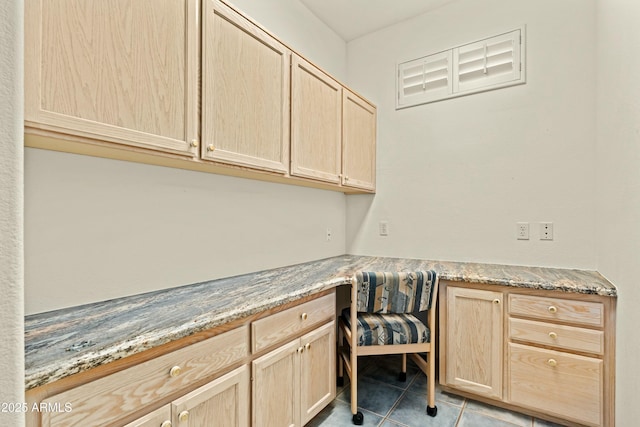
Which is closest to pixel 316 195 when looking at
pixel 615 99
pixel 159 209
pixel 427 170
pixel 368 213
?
pixel 368 213

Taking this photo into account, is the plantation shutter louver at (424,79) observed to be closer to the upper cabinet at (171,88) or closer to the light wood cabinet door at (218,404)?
the upper cabinet at (171,88)

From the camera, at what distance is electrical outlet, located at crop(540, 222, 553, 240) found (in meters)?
2.11

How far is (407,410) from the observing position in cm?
186

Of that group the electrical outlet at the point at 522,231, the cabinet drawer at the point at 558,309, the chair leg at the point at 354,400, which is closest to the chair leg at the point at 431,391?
the chair leg at the point at 354,400

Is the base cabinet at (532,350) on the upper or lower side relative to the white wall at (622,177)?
lower

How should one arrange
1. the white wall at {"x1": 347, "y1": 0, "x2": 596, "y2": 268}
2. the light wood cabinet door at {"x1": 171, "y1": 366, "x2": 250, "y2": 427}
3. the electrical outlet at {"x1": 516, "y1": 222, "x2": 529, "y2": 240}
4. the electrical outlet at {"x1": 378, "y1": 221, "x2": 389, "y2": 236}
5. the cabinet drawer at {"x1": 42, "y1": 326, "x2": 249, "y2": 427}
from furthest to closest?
the electrical outlet at {"x1": 378, "y1": 221, "x2": 389, "y2": 236}, the electrical outlet at {"x1": 516, "y1": 222, "x2": 529, "y2": 240}, the white wall at {"x1": 347, "y1": 0, "x2": 596, "y2": 268}, the light wood cabinet door at {"x1": 171, "y1": 366, "x2": 250, "y2": 427}, the cabinet drawer at {"x1": 42, "y1": 326, "x2": 249, "y2": 427}

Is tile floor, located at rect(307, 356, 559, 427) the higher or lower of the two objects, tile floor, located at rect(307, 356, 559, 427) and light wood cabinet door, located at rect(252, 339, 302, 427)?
the lower

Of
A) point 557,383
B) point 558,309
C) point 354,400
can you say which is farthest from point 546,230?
point 354,400

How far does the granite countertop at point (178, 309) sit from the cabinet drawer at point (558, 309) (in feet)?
0.25

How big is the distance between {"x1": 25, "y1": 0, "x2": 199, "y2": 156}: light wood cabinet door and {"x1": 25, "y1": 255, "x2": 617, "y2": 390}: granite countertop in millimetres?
629

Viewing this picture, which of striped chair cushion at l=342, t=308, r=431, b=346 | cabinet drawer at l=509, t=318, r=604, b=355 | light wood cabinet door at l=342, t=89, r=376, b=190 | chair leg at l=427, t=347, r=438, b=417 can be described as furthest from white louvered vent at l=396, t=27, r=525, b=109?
chair leg at l=427, t=347, r=438, b=417

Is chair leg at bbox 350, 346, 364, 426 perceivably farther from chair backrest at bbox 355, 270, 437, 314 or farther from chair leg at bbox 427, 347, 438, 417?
chair leg at bbox 427, 347, 438, 417

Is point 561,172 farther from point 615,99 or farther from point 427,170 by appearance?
point 427,170

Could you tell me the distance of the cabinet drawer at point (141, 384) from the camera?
778mm
